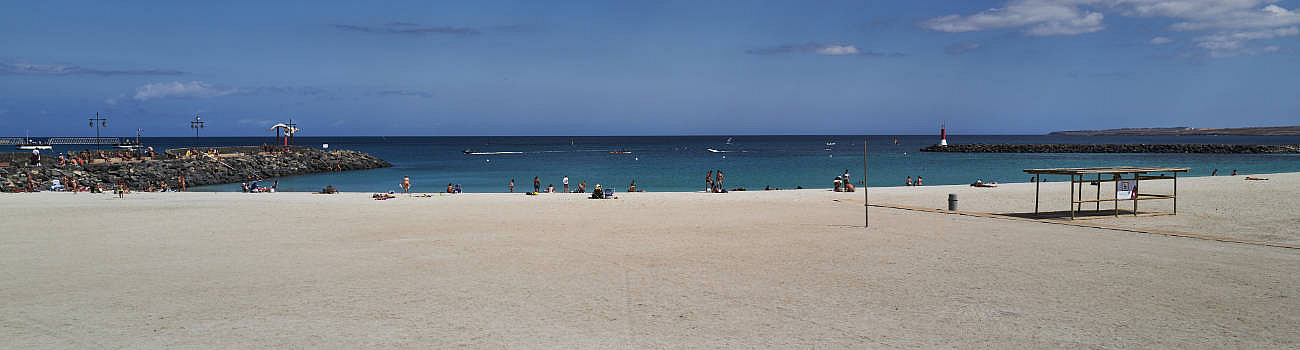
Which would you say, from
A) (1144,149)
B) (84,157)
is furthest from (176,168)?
(1144,149)

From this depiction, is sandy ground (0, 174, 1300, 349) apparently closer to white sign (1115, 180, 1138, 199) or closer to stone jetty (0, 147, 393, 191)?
white sign (1115, 180, 1138, 199)

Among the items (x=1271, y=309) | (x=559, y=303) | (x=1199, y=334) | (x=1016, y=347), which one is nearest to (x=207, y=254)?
(x=559, y=303)

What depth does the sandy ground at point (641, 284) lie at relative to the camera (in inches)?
286

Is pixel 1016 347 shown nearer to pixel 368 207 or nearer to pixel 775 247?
pixel 775 247

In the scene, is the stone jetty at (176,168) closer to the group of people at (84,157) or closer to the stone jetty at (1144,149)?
the group of people at (84,157)

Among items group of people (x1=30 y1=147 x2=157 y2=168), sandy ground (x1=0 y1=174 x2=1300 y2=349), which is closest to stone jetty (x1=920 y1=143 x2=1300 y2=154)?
sandy ground (x1=0 y1=174 x2=1300 y2=349)

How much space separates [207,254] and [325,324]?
20.8 ft

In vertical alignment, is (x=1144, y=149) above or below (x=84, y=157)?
below

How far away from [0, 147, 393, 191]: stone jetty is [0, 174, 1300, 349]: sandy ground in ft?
81.9

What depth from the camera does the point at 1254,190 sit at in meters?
24.3

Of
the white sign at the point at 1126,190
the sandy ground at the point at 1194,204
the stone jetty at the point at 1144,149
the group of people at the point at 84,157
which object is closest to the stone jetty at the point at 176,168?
the group of people at the point at 84,157

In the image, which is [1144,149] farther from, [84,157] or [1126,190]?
[84,157]

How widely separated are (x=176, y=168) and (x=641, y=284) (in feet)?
153

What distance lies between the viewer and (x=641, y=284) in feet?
31.9
